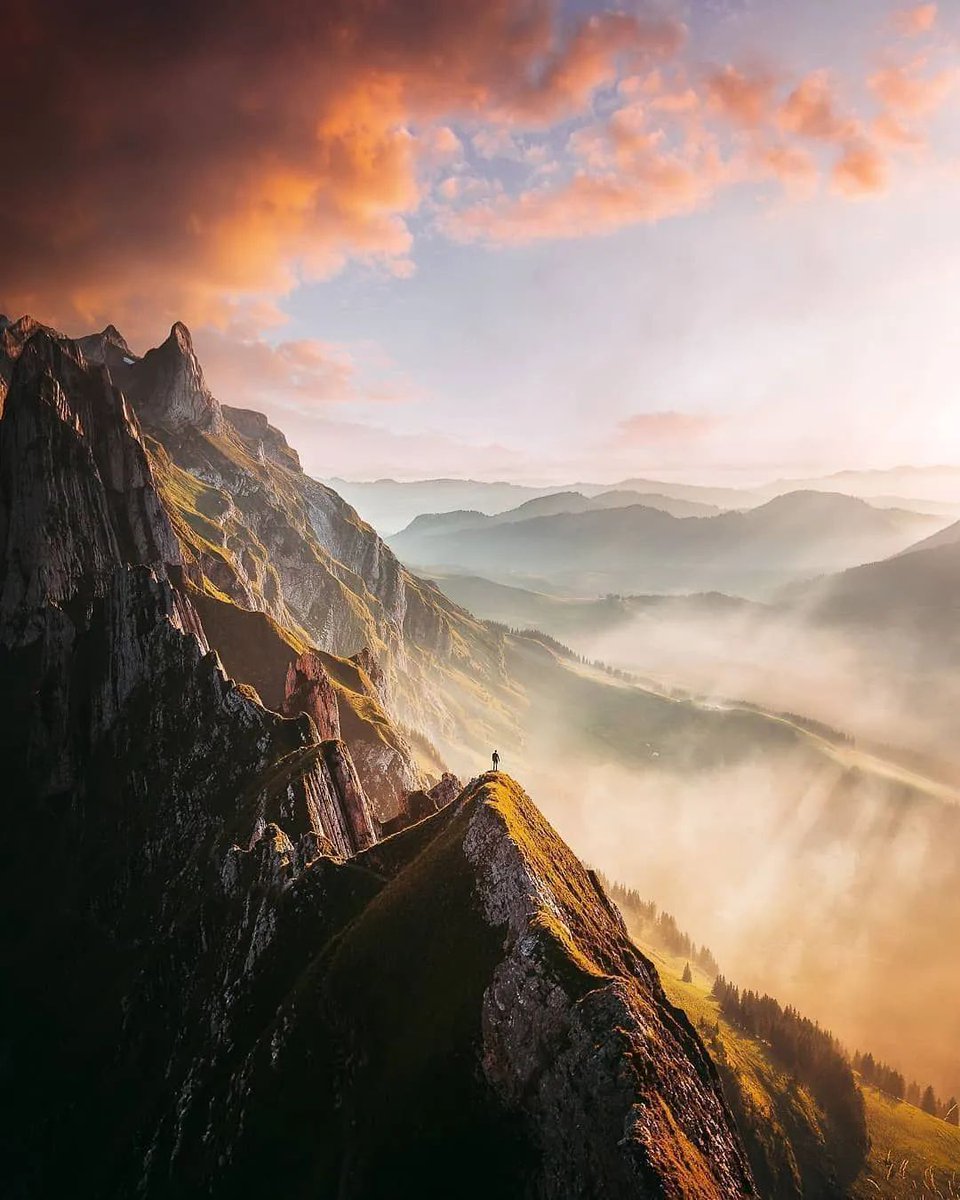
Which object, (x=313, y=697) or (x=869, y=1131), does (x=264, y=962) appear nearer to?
(x=313, y=697)

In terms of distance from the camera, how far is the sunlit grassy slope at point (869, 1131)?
156000mm

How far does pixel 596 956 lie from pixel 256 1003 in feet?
99.8

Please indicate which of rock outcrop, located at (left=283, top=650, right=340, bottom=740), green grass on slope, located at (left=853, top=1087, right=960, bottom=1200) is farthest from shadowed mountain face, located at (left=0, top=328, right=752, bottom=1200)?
green grass on slope, located at (left=853, top=1087, right=960, bottom=1200)

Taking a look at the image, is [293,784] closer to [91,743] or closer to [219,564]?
[91,743]

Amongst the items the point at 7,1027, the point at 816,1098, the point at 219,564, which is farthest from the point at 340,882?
the point at 816,1098

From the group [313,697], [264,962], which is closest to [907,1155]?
[313,697]

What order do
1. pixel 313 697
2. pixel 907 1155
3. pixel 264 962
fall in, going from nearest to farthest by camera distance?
pixel 264 962 → pixel 313 697 → pixel 907 1155

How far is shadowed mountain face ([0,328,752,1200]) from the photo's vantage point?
36.8m

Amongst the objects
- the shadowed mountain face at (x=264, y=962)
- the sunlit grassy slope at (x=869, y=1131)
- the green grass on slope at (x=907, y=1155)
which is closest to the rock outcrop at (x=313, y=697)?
the shadowed mountain face at (x=264, y=962)

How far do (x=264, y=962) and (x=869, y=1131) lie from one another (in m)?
226

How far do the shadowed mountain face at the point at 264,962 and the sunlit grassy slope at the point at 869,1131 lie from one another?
509 ft

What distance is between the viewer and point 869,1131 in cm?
17775

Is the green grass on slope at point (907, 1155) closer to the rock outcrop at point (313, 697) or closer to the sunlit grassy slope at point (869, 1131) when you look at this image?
the sunlit grassy slope at point (869, 1131)

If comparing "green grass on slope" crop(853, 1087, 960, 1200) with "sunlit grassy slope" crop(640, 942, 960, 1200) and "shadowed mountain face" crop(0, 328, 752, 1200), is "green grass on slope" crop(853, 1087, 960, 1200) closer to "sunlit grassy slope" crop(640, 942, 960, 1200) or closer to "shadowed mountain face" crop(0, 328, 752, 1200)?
"sunlit grassy slope" crop(640, 942, 960, 1200)
